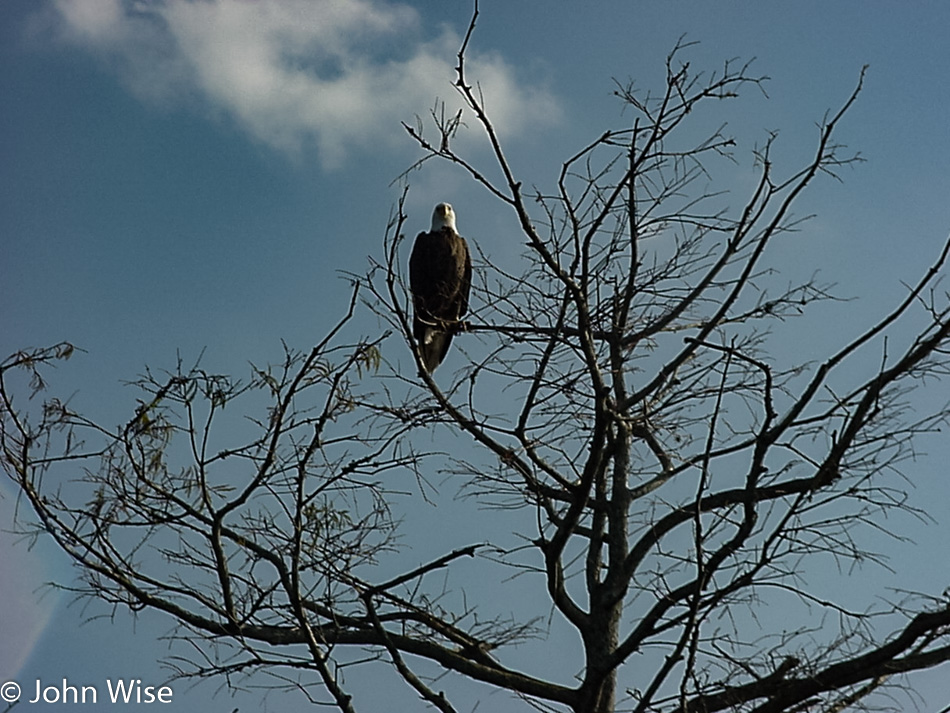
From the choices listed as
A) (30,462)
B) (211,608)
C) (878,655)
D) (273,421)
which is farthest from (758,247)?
(30,462)

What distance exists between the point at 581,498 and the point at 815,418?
67 cm

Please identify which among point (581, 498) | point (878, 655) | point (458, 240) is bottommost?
point (878, 655)

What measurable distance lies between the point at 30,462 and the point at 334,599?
3.01ft

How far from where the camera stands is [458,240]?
687cm

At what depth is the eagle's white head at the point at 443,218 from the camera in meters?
7.00

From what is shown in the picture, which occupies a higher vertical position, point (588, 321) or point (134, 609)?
point (588, 321)

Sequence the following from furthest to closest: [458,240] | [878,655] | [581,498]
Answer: [458,240]
[581,498]
[878,655]

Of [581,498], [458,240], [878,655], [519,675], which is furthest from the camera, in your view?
[458,240]

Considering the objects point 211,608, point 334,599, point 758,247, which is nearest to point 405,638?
point 334,599

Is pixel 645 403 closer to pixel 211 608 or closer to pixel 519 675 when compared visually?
pixel 519 675

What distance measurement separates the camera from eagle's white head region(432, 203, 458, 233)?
7004mm

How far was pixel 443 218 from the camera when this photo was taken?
7059 mm

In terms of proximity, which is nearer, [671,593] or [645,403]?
[671,593]

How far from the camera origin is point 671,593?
288 cm
